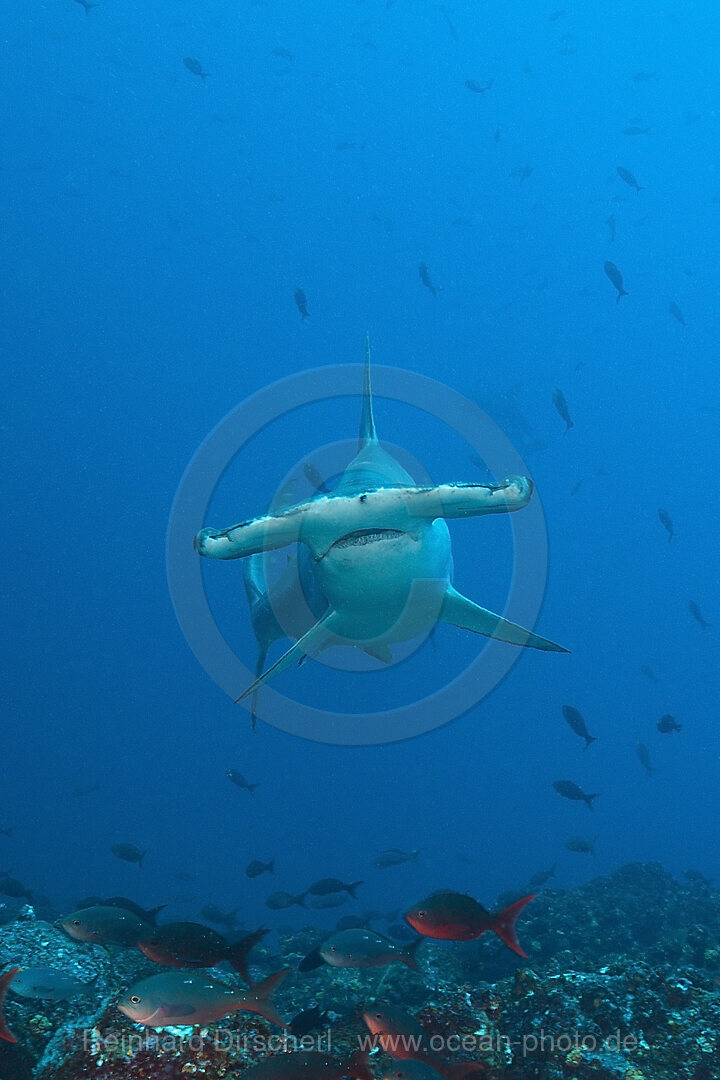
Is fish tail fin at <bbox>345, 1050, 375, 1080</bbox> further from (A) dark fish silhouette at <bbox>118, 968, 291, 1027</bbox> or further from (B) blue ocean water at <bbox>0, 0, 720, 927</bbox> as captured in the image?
(B) blue ocean water at <bbox>0, 0, 720, 927</bbox>

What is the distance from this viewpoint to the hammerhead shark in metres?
3.59

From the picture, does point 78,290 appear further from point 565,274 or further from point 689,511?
point 689,511

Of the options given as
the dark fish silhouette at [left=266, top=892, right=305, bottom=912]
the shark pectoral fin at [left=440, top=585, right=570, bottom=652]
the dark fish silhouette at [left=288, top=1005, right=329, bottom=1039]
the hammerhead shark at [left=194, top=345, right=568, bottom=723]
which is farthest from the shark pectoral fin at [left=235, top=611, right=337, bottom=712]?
the dark fish silhouette at [left=266, top=892, right=305, bottom=912]

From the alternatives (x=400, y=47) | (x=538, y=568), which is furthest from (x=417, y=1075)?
(x=400, y=47)

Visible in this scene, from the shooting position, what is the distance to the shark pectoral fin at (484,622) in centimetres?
496

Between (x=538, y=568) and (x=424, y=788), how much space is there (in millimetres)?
64336

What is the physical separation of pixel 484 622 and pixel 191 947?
11.1ft

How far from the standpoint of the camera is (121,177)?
45.6m

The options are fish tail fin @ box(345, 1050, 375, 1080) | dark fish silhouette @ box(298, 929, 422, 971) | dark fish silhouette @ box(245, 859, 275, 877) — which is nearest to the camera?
fish tail fin @ box(345, 1050, 375, 1080)

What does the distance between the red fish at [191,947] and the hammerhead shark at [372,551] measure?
5.28 ft

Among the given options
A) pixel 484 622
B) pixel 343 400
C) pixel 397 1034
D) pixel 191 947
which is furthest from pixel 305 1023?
pixel 343 400

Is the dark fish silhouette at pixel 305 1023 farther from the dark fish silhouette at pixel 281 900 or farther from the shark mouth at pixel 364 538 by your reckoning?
the dark fish silhouette at pixel 281 900

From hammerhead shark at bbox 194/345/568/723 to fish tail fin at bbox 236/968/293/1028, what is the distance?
1.96m

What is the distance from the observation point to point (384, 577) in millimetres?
4422
